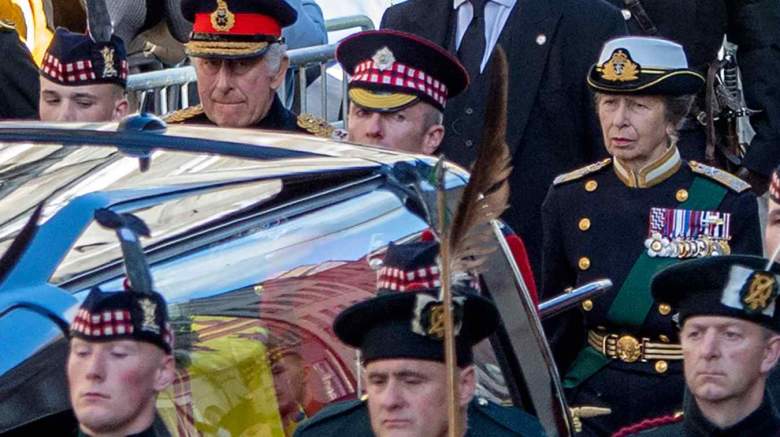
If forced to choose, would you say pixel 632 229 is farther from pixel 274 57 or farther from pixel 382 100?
pixel 274 57

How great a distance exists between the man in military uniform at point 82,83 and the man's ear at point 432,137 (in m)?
1.05

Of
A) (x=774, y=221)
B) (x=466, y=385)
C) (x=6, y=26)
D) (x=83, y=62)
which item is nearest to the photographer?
(x=466, y=385)

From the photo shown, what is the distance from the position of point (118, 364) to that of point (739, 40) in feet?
18.2

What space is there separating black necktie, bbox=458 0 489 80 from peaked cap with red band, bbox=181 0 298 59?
985mm

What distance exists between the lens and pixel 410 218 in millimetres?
4406

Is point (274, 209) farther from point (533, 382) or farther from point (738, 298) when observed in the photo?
point (738, 298)

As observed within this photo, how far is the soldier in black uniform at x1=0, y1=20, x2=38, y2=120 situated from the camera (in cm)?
866

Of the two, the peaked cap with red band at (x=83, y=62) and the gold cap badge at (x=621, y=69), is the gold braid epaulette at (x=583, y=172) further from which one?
the peaked cap with red band at (x=83, y=62)

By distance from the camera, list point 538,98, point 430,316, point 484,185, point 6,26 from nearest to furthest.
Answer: point 484,185
point 430,316
point 538,98
point 6,26

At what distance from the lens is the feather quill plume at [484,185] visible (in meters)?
3.88

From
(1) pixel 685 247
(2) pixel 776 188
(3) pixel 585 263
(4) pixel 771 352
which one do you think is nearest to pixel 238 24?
(3) pixel 585 263

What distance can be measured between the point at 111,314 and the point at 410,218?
845mm

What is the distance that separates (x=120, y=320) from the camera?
147 inches

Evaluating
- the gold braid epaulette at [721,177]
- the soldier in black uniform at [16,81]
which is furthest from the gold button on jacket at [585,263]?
the soldier in black uniform at [16,81]
